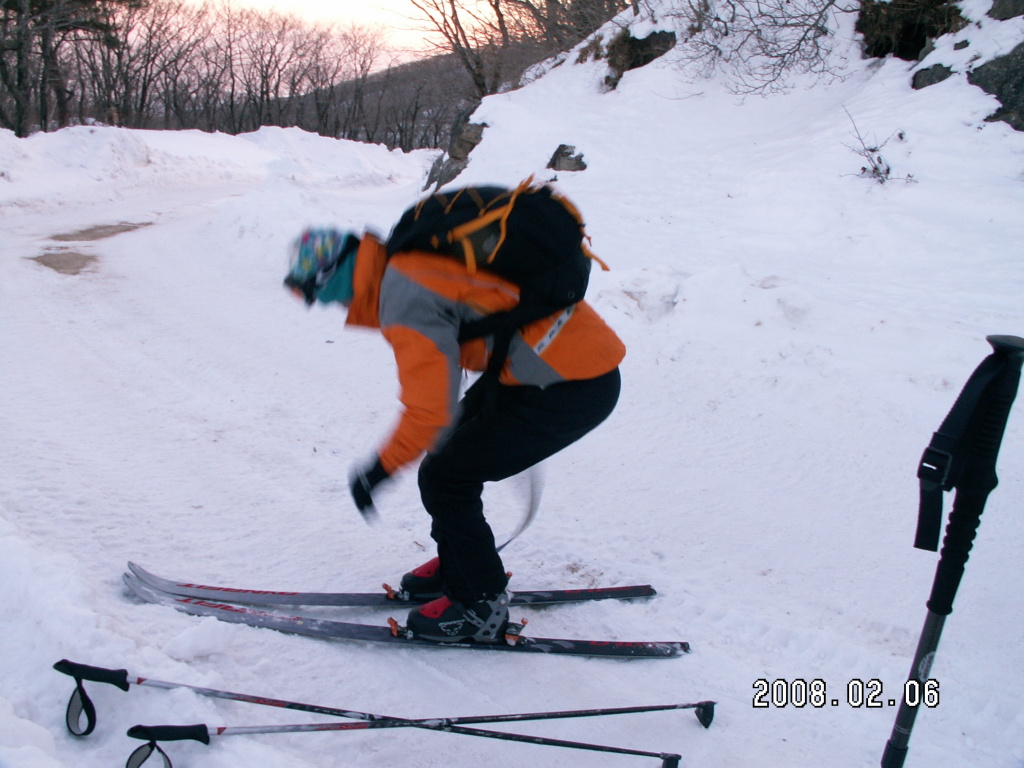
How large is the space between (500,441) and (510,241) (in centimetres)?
69

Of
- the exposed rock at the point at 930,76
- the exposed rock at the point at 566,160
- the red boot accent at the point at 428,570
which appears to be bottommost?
the red boot accent at the point at 428,570

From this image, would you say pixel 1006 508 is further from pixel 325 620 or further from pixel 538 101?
pixel 538 101

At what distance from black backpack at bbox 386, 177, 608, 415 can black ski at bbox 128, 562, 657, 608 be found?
139cm

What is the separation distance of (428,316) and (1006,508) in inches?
140

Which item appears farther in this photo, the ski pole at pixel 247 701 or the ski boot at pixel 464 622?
the ski boot at pixel 464 622

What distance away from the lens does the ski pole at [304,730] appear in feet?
5.84

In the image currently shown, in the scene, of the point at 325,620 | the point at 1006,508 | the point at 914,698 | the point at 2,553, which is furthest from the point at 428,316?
the point at 1006,508

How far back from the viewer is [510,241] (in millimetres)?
1990

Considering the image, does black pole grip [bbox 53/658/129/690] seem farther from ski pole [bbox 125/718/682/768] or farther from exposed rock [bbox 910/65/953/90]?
exposed rock [bbox 910/65/953/90]

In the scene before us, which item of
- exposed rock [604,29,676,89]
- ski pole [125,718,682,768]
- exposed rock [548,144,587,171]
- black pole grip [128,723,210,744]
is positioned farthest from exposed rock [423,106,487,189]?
black pole grip [128,723,210,744]

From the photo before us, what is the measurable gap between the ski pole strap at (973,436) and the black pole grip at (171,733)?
6.27 feet

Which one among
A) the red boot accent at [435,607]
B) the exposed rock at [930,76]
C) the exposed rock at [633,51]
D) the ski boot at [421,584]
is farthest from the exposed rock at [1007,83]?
the red boot accent at [435,607]

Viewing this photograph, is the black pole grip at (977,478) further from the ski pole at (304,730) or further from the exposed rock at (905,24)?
the exposed rock at (905,24)

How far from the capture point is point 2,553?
249cm
